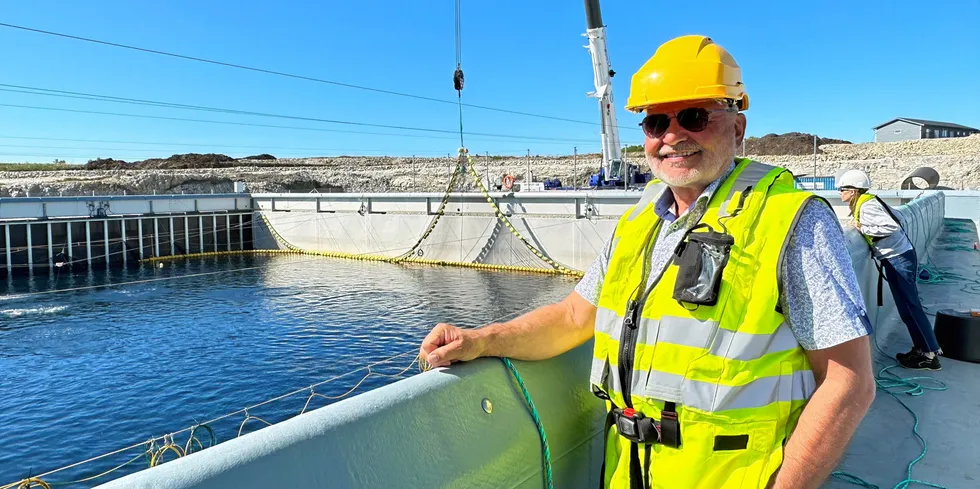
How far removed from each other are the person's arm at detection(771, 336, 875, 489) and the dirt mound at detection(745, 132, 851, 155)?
68034 millimetres

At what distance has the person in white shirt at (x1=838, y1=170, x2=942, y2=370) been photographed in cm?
500

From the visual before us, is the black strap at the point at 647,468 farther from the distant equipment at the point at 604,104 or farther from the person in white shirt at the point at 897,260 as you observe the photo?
the distant equipment at the point at 604,104

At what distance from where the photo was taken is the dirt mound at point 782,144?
67188mm

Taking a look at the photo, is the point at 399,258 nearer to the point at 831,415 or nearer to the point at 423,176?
the point at 423,176

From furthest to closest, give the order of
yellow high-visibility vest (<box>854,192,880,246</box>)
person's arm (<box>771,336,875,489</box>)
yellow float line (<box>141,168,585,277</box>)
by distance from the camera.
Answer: yellow float line (<box>141,168,585,277</box>), yellow high-visibility vest (<box>854,192,880,246</box>), person's arm (<box>771,336,875,489</box>)

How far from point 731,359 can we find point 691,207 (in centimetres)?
54

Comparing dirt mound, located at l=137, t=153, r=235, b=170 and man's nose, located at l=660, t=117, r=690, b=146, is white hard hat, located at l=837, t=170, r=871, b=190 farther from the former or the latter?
dirt mound, located at l=137, t=153, r=235, b=170

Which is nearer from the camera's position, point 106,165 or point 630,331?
point 630,331

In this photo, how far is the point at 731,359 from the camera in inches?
72.7

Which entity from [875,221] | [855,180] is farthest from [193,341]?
[875,221]

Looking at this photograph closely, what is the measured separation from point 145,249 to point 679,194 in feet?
134

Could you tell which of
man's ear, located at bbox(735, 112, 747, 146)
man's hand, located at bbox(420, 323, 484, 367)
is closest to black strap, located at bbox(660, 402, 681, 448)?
man's hand, located at bbox(420, 323, 484, 367)

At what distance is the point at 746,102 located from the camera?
210cm

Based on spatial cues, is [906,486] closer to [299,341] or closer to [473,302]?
[299,341]
